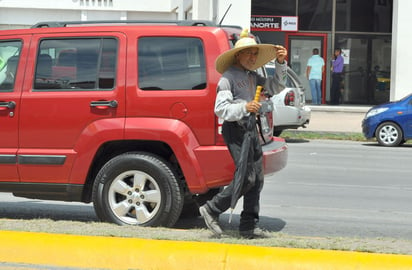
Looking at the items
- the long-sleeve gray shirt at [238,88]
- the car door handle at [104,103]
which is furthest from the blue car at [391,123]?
the car door handle at [104,103]

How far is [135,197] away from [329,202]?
3523 millimetres

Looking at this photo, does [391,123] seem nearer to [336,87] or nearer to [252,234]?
[336,87]

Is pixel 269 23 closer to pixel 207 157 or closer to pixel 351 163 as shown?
pixel 351 163

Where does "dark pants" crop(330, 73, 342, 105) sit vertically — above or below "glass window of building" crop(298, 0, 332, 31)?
below

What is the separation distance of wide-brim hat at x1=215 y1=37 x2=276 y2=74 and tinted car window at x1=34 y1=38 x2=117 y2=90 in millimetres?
1074

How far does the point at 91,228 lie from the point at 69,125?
99 centimetres

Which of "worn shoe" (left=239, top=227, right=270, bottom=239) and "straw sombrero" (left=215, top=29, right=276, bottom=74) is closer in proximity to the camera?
Answer: "straw sombrero" (left=215, top=29, right=276, bottom=74)

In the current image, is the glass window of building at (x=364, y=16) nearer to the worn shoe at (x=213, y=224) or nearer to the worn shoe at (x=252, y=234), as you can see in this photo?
the worn shoe at (x=252, y=234)

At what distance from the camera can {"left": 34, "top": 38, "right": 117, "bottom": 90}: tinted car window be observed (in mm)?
7113

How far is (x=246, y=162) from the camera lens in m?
6.32

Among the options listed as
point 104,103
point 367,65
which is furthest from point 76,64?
point 367,65

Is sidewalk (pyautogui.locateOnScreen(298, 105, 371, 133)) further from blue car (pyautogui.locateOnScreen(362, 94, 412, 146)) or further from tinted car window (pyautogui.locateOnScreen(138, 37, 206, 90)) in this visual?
tinted car window (pyautogui.locateOnScreen(138, 37, 206, 90))

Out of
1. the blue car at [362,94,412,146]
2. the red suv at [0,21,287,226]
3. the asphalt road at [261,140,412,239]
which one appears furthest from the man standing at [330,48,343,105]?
the red suv at [0,21,287,226]

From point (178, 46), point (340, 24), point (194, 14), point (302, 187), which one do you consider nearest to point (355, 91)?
point (340, 24)
